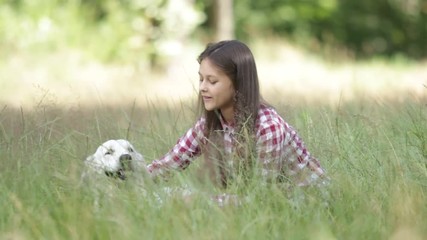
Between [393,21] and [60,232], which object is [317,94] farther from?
[393,21]

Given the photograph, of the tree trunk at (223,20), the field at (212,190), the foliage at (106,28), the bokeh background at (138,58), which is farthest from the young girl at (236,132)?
the tree trunk at (223,20)

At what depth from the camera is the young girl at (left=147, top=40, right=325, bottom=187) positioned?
3816 mm

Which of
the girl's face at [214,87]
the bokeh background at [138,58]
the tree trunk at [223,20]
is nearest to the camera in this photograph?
the girl's face at [214,87]

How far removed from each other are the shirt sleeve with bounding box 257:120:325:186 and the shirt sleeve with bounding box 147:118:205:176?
33 cm

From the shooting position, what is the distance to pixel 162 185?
357 cm

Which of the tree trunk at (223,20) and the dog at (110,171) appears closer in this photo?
the dog at (110,171)

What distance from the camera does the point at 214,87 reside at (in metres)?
3.97

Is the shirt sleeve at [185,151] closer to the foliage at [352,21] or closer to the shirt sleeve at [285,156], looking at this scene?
the shirt sleeve at [285,156]

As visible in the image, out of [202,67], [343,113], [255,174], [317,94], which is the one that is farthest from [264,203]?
[317,94]

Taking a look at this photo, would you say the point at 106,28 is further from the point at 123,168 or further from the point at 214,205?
the point at 214,205

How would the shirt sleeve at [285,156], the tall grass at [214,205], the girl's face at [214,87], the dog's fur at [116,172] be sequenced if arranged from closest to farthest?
1. the tall grass at [214,205]
2. the dog's fur at [116,172]
3. the shirt sleeve at [285,156]
4. the girl's face at [214,87]

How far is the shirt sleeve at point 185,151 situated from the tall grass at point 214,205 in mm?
81

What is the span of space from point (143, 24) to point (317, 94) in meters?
3.57

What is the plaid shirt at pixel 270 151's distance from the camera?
383 centimetres
